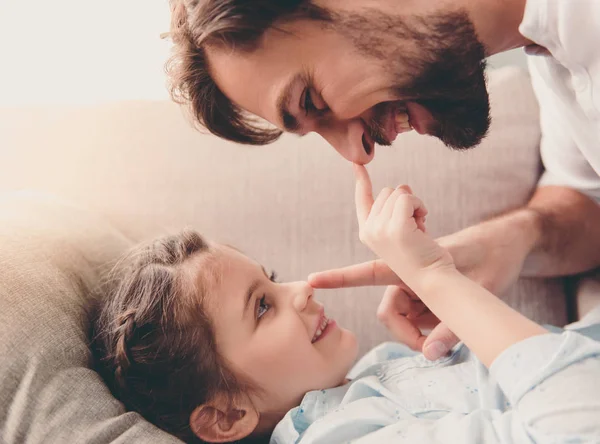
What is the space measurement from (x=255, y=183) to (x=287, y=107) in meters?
0.47

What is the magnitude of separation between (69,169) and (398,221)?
844 millimetres

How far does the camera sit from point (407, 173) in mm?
1378

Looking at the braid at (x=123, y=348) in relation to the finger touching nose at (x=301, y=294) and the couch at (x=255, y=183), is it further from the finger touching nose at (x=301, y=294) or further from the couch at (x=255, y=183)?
the finger touching nose at (x=301, y=294)

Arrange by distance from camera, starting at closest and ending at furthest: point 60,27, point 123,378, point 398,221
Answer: point 398,221
point 123,378
point 60,27

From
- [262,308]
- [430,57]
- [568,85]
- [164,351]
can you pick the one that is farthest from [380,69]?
[164,351]

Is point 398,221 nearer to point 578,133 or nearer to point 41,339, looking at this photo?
point 578,133

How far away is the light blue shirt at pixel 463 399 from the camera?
75 cm

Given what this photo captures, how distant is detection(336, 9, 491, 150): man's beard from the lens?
0.93 metres

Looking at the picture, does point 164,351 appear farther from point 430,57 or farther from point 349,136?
point 430,57

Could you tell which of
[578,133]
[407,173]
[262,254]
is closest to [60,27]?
[262,254]

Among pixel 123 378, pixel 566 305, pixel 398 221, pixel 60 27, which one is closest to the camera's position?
pixel 398 221

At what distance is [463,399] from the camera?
1017 mm

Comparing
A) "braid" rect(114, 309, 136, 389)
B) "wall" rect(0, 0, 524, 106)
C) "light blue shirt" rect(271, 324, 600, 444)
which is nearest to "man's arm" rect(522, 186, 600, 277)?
"light blue shirt" rect(271, 324, 600, 444)

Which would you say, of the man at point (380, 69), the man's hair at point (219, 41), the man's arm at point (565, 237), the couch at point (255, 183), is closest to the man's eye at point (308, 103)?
the man at point (380, 69)
